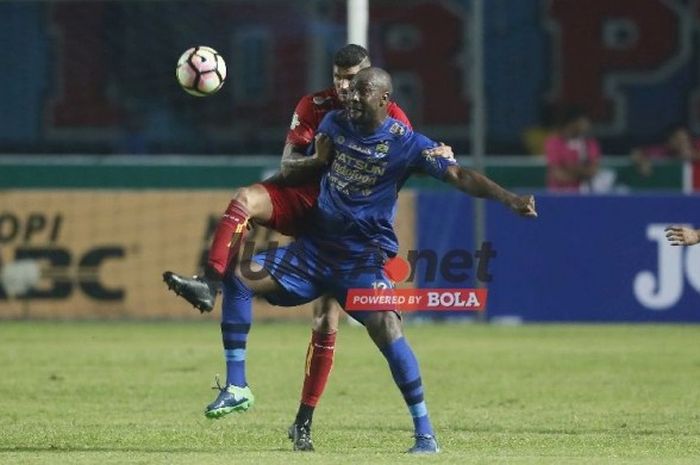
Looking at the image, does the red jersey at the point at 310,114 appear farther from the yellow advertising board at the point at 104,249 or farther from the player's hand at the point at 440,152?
the yellow advertising board at the point at 104,249

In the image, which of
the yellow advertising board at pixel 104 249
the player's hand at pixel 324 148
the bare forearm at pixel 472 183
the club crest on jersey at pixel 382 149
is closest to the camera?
the bare forearm at pixel 472 183

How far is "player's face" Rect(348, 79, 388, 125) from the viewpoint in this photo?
9859mm

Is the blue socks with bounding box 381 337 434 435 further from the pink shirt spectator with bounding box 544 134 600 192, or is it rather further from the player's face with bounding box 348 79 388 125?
the pink shirt spectator with bounding box 544 134 600 192

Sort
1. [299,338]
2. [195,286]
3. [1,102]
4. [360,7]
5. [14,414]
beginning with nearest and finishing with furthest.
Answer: [195,286], [14,414], [299,338], [360,7], [1,102]

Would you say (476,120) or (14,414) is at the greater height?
(476,120)

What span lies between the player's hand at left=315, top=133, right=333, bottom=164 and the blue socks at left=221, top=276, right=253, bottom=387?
0.78 metres

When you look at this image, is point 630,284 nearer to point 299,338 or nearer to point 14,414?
point 299,338

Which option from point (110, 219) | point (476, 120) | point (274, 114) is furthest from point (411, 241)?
point (274, 114)

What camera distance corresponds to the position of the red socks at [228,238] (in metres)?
10.0

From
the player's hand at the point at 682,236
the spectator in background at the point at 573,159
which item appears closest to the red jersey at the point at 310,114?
the player's hand at the point at 682,236

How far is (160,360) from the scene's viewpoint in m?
16.7

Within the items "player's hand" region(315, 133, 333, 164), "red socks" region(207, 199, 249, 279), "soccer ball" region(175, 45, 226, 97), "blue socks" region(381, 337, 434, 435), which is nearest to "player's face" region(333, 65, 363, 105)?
"player's hand" region(315, 133, 333, 164)

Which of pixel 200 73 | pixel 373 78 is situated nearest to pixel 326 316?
pixel 373 78

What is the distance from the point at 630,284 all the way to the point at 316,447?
9.63m
